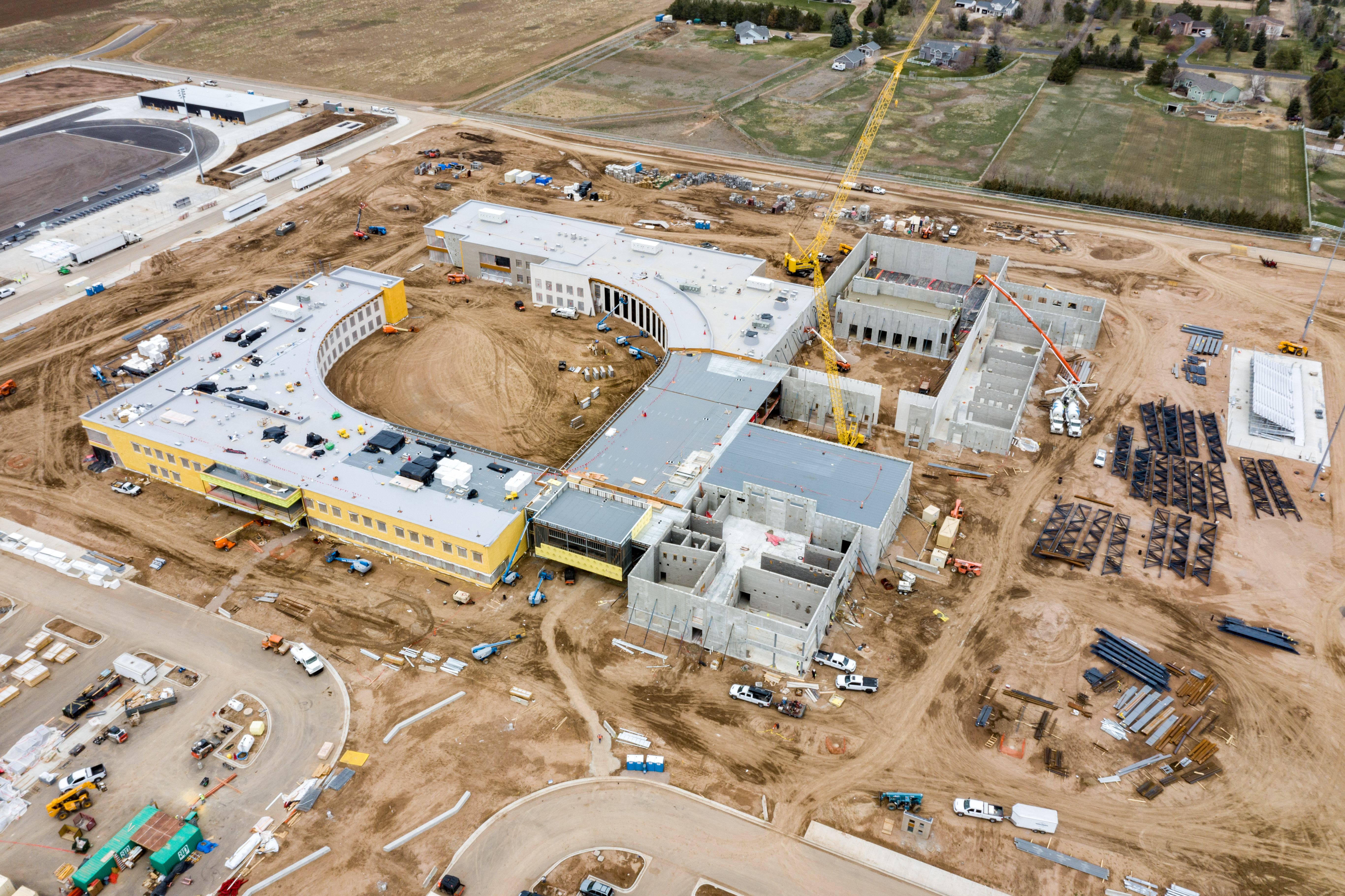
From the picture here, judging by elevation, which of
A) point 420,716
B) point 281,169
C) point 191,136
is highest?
point 191,136

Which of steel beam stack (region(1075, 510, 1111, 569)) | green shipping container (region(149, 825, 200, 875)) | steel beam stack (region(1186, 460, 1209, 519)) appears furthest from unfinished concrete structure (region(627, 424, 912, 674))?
green shipping container (region(149, 825, 200, 875))

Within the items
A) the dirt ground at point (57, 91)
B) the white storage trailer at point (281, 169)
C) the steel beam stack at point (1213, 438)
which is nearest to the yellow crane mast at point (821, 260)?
the steel beam stack at point (1213, 438)

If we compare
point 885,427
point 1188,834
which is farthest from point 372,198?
point 1188,834

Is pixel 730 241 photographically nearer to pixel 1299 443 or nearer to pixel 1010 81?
pixel 1299 443

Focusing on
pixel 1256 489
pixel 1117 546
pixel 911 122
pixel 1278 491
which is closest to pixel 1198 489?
pixel 1256 489

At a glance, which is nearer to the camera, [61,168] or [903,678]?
→ [903,678]

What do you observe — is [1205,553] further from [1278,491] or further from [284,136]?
[284,136]

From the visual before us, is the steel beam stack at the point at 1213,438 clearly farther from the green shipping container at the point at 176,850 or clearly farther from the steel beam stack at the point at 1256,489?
the green shipping container at the point at 176,850

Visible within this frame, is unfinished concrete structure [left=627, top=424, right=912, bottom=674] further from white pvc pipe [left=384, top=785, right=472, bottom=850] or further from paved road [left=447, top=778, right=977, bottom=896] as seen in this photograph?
white pvc pipe [left=384, top=785, right=472, bottom=850]
